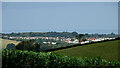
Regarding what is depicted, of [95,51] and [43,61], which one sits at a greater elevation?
[43,61]

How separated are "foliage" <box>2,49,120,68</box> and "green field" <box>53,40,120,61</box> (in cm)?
551

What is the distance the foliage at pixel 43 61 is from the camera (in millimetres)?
5121

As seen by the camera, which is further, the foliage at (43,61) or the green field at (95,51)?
the green field at (95,51)

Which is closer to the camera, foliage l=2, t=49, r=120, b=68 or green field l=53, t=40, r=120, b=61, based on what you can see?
foliage l=2, t=49, r=120, b=68

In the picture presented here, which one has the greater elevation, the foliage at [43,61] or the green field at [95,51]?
the foliage at [43,61]

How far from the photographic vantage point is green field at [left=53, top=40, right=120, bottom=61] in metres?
11.1

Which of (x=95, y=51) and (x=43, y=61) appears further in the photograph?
(x=95, y=51)

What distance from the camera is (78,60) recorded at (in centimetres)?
530

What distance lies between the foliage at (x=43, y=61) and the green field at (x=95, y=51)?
551cm

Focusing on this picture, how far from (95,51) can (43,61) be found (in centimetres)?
705

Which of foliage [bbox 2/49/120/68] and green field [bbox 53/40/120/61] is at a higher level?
foliage [bbox 2/49/120/68]

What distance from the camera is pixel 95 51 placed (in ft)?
39.4

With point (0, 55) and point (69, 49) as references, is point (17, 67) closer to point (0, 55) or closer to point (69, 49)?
point (0, 55)

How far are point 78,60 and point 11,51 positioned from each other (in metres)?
2.71
